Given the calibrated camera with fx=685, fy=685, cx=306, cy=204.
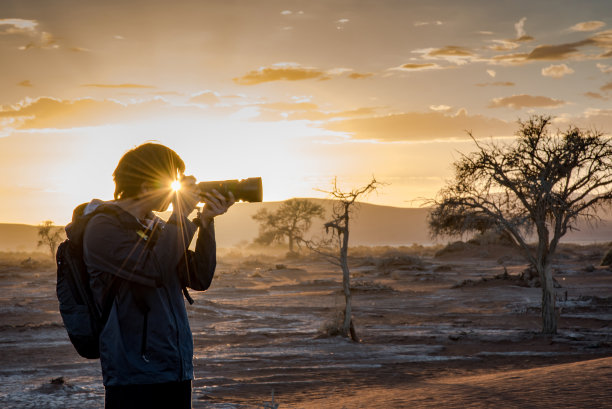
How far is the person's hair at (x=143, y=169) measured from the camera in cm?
300

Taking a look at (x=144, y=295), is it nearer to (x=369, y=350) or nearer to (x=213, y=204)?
(x=213, y=204)

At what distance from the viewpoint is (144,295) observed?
2828 millimetres

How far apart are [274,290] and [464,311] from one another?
12024mm

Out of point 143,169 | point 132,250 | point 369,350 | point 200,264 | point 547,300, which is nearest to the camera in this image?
point 132,250

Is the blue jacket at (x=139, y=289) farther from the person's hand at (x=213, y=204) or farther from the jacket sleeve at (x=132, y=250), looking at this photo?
the person's hand at (x=213, y=204)

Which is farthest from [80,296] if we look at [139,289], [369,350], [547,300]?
[547,300]

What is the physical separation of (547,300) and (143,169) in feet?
49.6

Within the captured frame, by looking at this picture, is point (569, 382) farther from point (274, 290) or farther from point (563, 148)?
point (274, 290)

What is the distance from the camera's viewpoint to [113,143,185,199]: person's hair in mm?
3004

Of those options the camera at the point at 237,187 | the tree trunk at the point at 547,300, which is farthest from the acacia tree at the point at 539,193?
the camera at the point at 237,187

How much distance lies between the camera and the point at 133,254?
9.13ft

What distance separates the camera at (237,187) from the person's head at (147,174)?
0.18 metres

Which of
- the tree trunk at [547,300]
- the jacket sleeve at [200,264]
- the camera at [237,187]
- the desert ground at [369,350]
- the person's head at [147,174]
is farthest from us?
the tree trunk at [547,300]

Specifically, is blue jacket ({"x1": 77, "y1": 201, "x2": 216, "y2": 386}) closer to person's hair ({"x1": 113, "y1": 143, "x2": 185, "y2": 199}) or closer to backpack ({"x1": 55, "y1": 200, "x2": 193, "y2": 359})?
backpack ({"x1": 55, "y1": 200, "x2": 193, "y2": 359})
